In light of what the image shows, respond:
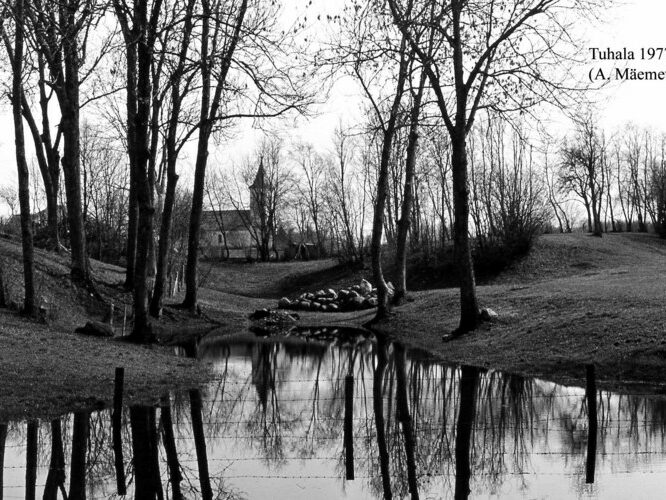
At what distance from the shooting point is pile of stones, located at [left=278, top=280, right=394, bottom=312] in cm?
3981

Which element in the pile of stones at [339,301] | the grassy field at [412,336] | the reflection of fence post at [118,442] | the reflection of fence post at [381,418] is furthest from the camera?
the pile of stones at [339,301]

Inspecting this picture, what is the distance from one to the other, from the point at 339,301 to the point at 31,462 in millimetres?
31762

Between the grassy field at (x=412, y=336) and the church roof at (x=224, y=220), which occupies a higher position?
the church roof at (x=224, y=220)

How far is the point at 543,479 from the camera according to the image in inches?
358

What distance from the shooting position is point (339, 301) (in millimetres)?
41250

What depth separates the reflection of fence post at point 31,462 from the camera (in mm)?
8688

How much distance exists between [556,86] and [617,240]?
3659 centimetres

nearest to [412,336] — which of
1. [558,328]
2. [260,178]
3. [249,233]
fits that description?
[558,328]

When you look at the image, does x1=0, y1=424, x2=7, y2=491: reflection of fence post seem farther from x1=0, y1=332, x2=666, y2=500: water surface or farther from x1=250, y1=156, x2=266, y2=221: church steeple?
x1=250, y1=156, x2=266, y2=221: church steeple

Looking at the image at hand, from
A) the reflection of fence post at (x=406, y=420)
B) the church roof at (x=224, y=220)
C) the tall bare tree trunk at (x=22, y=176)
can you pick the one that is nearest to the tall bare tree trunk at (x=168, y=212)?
the tall bare tree trunk at (x=22, y=176)

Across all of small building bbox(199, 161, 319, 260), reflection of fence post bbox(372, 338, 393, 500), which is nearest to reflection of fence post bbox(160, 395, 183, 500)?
reflection of fence post bbox(372, 338, 393, 500)

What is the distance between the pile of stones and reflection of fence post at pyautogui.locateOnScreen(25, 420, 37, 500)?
92.5 ft

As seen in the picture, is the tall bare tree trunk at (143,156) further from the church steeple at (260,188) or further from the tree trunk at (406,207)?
the church steeple at (260,188)

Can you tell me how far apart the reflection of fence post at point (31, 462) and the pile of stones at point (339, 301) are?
2818 cm
